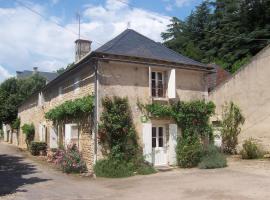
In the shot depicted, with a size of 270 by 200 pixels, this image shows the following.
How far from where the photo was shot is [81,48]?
892 inches

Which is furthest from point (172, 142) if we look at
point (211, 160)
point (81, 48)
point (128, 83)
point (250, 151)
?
point (81, 48)

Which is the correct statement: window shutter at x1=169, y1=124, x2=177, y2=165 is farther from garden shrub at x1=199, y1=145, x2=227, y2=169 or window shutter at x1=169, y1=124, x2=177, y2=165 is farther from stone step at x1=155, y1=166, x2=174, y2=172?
garden shrub at x1=199, y1=145, x2=227, y2=169

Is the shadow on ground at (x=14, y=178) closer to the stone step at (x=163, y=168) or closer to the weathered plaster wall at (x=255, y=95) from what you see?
the stone step at (x=163, y=168)

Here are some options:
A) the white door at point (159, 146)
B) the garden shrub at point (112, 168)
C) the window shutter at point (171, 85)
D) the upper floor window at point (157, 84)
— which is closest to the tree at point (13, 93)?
the upper floor window at point (157, 84)

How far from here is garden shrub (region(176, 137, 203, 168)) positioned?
53.1 ft

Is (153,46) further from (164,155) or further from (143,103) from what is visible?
(164,155)

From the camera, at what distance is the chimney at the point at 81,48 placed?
74.1ft

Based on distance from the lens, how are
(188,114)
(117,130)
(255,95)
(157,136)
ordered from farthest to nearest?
(255,95), (188,114), (157,136), (117,130)

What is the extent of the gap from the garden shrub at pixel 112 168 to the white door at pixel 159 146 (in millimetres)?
1755

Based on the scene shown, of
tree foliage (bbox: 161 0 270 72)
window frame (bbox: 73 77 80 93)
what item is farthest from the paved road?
tree foliage (bbox: 161 0 270 72)

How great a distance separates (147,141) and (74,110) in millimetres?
3444

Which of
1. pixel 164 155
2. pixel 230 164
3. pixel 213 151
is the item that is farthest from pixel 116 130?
pixel 230 164

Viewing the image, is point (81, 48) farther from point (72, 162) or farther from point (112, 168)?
point (112, 168)

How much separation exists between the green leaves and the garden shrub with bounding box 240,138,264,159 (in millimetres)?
8554
